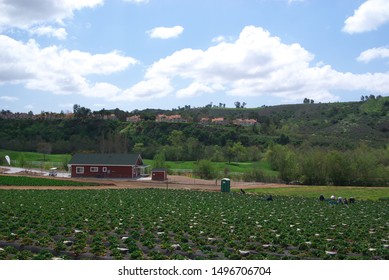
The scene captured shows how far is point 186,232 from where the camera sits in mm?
20344

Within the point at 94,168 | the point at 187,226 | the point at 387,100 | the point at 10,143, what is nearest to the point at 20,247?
the point at 187,226

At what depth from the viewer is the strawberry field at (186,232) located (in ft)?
51.1

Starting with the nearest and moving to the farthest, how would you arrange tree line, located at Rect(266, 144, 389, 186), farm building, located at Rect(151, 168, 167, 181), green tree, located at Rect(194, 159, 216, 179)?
1. farm building, located at Rect(151, 168, 167, 181)
2. tree line, located at Rect(266, 144, 389, 186)
3. green tree, located at Rect(194, 159, 216, 179)

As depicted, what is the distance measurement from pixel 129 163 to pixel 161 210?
127ft

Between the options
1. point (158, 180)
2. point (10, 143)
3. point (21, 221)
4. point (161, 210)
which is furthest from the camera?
point (10, 143)

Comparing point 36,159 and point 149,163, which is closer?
point 149,163

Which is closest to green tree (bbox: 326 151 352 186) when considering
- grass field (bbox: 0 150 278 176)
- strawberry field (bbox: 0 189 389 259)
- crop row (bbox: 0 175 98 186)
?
grass field (bbox: 0 150 278 176)

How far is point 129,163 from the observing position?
6606cm

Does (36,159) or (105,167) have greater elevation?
(36,159)

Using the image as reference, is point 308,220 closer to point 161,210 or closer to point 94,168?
point 161,210

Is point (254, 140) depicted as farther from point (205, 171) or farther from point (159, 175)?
point (159, 175)

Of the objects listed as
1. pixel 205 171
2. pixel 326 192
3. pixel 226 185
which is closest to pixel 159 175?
pixel 205 171

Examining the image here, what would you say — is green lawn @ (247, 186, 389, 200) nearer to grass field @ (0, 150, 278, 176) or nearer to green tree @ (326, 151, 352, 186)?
green tree @ (326, 151, 352, 186)

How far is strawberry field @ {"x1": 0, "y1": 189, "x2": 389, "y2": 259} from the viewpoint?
15.6 metres
